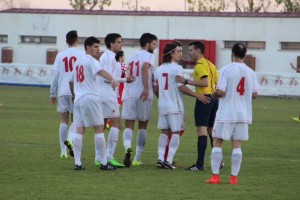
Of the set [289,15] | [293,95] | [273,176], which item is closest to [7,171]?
[273,176]

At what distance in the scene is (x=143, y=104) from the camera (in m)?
18.4

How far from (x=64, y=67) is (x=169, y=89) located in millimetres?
2537

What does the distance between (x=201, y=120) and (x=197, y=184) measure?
2.43 metres

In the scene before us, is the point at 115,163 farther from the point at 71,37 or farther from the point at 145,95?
the point at 71,37

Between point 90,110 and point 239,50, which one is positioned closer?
point 239,50

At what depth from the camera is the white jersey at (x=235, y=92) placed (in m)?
15.6

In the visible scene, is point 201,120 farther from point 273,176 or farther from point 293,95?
point 293,95

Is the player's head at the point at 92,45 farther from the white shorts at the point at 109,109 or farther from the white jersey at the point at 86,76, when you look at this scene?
the white shorts at the point at 109,109

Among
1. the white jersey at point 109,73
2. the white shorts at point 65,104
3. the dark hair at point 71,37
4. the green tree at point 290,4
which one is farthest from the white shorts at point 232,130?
the green tree at point 290,4

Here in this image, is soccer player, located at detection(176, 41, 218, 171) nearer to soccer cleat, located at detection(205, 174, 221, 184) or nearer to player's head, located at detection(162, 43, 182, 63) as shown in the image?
player's head, located at detection(162, 43, 182, 63)

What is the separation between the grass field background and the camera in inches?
560

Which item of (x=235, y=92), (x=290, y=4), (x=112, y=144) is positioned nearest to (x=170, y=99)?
(x=112, y=144)

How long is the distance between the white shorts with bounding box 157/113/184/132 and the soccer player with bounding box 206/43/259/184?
2.23m

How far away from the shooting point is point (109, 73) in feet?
59.2
